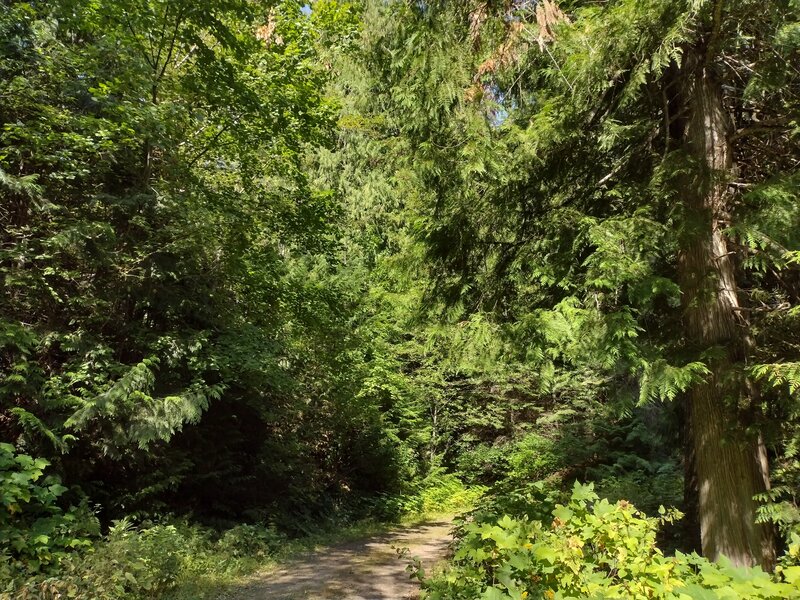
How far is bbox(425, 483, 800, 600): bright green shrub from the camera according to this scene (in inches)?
105

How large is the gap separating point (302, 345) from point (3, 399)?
607 centimetres

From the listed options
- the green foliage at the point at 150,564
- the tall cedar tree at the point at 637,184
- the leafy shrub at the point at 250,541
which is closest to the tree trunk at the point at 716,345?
the tall cedar tree at the point at 637,184

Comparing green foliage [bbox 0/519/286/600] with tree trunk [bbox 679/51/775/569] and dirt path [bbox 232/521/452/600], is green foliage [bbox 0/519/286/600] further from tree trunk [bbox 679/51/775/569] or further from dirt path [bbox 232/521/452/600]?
tree trunk [bbox 679/51/775/569]

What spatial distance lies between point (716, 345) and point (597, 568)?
2487mm

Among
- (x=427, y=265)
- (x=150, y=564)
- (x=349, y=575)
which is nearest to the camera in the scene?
(x=150, y=564)

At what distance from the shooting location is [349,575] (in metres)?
7.52

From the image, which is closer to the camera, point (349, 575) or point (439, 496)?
point (349, 575)

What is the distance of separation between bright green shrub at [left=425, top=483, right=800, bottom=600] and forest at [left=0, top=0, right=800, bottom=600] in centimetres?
2

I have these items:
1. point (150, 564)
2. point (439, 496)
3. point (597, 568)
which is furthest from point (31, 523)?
point (439, 496)

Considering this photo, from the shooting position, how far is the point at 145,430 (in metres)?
7.16

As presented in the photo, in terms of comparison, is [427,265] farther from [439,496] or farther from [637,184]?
[439,496]

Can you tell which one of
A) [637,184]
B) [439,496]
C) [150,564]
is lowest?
[439,496]

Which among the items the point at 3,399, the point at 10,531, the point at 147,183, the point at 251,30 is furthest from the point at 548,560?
the point at 251,30

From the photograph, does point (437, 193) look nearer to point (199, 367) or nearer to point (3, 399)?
point (199, 367)
